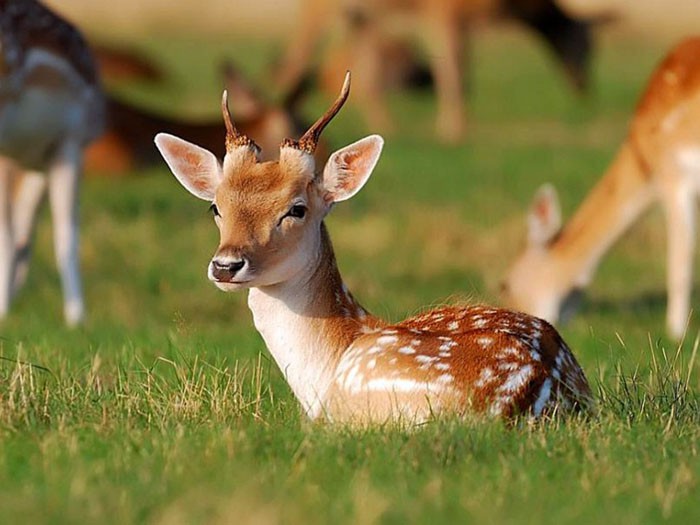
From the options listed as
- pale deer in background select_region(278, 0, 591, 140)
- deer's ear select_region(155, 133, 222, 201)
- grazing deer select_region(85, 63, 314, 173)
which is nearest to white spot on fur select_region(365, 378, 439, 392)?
deer's ear select_region(155, 133, 222, 201)

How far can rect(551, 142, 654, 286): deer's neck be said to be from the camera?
1084 centimetres

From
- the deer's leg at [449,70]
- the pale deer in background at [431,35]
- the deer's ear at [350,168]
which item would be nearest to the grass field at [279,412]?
the deer's ear at [350,168]

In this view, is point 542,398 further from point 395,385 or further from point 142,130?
point 142,130

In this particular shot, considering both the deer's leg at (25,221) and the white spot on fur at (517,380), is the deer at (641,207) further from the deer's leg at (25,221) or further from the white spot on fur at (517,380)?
the white spot on fur at (517,380)

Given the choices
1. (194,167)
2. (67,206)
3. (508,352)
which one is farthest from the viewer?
(67,206)

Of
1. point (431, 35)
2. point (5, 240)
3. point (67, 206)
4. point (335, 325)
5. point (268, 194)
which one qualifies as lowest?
point (431, 35)

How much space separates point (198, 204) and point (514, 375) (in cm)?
930

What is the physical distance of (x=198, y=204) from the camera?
14125 mm

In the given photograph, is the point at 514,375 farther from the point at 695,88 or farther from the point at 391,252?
the point at 391,252

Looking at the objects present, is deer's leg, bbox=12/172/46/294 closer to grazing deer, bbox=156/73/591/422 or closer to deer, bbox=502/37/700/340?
deer, bbox=502/37/700/340

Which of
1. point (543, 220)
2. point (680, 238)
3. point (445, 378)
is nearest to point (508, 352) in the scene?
point (445, 378)

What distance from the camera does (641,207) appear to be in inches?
429

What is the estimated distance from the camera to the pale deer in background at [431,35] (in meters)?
21.0

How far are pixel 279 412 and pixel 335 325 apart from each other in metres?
0.53
